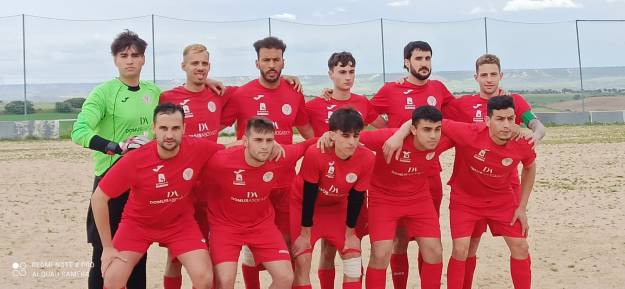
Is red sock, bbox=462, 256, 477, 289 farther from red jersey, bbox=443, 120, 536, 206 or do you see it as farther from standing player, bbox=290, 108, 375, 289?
standing player, bbox=290, 108, 375, 289

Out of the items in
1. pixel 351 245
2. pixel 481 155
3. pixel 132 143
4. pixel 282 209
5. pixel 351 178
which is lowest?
pixel 351 245

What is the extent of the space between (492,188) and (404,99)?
1.13 m

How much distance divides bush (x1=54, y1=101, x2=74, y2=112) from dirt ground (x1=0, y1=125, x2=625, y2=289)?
43.5 ft

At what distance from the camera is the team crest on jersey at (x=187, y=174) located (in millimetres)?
4535

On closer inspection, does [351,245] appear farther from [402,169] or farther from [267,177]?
[267,177]

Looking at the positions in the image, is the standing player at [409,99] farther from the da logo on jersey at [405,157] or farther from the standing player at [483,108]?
the da logo on jersey at [405,157]

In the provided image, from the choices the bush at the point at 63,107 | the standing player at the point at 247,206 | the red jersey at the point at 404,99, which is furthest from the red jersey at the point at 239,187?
Result: the bush at the point at 63,107

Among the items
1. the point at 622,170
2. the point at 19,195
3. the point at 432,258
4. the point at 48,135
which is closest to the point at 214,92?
the point at 432,258

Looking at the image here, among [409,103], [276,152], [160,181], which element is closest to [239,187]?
[276,152]

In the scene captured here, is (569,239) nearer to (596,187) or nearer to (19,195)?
(596,187)

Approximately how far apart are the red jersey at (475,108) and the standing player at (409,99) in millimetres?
174

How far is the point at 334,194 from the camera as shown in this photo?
4.91 m

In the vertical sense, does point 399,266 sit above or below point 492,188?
below

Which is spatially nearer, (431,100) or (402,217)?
(402,217)
